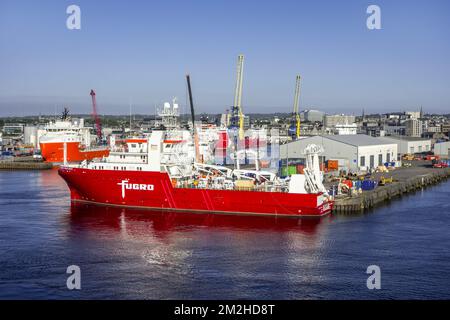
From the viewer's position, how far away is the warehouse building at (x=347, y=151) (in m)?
39.3

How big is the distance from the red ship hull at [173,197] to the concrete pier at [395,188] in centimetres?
106

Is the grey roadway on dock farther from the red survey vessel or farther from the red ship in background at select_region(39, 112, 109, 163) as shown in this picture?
the red survey vessel

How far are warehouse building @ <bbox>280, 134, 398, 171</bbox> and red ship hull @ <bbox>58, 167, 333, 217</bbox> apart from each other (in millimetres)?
14299

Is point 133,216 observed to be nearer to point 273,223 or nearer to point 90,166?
point 90,166

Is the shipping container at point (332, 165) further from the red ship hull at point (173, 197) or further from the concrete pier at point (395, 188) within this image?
the red ship hull at point (173, 197)

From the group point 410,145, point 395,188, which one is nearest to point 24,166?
point 395,188

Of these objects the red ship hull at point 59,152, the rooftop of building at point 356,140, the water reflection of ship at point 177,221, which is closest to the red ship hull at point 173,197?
the water reflection of ship at point 177,221

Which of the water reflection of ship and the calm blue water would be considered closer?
the calm blue water

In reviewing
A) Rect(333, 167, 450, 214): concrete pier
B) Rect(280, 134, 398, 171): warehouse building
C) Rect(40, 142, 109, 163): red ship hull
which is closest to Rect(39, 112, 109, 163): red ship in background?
Rect(40, 142, 109, 163): red ship hull

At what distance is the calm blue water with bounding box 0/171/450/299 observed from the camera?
14375 millimetres

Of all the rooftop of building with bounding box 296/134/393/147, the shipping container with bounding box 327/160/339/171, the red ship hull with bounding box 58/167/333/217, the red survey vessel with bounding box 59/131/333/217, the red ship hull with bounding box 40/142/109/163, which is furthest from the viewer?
the red ship hull with bounding box 40/142/109/163

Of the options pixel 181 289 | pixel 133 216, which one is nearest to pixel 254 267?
pixel 181 289

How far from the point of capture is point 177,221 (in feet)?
76.7

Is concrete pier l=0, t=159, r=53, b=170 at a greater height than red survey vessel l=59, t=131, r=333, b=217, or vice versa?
red survey vessel l=59, t=131, r=333, b=217
